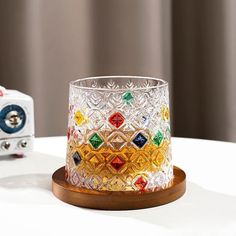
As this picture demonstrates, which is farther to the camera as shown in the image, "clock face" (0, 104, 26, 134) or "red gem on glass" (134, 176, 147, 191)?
"clock face" (0, 104, 26, 134)

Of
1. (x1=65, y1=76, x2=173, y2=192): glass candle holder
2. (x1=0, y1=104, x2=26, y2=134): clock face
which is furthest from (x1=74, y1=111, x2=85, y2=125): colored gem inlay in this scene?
(x1=0, y1=104, x2=26, y2=134): clock face

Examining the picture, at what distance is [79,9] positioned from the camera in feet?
4.77

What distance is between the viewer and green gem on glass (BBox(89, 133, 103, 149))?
0.72 m

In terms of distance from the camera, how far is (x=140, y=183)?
0.72 meters

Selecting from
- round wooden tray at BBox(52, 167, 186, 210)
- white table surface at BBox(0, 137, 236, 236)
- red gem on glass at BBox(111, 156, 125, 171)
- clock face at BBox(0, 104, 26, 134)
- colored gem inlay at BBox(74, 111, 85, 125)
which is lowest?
white table surface at BBox(0, 137, 236, 236)

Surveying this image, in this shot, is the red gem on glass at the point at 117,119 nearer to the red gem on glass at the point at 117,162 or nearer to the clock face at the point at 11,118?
the red gem on glass at the point at 117,162

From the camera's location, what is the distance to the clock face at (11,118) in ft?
2.97

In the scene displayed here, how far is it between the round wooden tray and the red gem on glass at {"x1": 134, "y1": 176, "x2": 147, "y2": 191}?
1 cm

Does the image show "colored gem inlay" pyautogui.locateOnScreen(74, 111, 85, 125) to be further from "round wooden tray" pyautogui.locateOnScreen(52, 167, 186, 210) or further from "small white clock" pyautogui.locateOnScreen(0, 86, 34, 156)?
"small white clock" pyautogui.locateOnScreen(0, 86, 34, 156)

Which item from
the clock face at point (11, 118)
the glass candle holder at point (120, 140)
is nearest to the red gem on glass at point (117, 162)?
the glass candle holder at point (120, 140)

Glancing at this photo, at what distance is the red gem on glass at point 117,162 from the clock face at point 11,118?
24 centimetres

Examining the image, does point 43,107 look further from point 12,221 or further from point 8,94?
point 12,221

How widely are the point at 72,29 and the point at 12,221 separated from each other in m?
0.84

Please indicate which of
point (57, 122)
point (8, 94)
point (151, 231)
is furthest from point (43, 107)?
point (151, 231)
